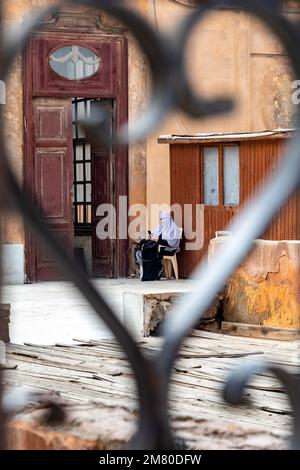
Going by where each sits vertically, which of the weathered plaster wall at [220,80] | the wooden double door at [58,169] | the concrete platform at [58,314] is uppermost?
the weathered plaster wall at [220,80]

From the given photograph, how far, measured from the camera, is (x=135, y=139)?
130 centimetres

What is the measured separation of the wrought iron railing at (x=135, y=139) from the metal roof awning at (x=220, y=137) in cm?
1384

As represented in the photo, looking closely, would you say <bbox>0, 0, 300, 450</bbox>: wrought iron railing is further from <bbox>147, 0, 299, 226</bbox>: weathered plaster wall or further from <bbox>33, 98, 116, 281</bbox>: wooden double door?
<bbox>147, 0, 299, 226</bbox>: weathered plaster wall

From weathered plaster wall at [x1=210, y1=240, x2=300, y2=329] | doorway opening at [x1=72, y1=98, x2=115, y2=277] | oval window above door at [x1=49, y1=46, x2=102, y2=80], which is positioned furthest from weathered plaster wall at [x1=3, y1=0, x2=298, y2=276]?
weathered plaster wall at [x1=210, y1=240, x2=300, y2=329]

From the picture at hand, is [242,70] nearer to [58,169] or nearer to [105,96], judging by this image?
[105,96]

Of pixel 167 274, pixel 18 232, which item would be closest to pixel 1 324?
pixel 18 232

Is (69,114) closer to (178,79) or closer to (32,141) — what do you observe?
(32,141)

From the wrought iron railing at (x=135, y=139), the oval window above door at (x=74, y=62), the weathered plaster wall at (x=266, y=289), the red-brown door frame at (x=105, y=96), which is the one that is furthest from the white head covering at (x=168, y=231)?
the wrought iron railing at (x=135, y=139)

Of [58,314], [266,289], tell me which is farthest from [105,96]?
[266,289]

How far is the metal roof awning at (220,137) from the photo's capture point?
50.2 ft

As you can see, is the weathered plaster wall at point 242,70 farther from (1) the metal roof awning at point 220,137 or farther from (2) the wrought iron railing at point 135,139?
(2) the wrought iron railing at point 135,139

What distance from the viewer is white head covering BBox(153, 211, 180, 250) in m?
16.7

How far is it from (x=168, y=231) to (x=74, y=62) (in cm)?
293

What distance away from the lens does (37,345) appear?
372 inches
